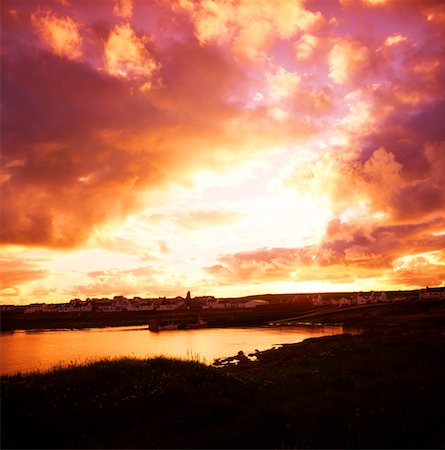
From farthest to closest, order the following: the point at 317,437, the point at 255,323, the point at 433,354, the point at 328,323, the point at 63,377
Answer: the point at 255,323
the point at 328,323
the point at 433,354
the point at 63,377
the point at 317,437

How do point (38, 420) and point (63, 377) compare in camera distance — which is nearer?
point (38, 420)

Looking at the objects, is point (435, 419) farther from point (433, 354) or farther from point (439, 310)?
point (439, 310)

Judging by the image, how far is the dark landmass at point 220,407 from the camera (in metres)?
14.0

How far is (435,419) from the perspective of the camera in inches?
555

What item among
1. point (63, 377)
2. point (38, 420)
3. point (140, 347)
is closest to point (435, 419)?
point (38, 420)

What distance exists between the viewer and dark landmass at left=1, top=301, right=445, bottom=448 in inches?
552

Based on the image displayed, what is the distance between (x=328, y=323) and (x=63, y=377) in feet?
295

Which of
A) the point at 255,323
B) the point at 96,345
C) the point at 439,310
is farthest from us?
the point at 255,323

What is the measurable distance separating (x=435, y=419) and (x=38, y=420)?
14.6m

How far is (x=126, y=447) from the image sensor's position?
14.3m

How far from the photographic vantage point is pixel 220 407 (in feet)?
58.1

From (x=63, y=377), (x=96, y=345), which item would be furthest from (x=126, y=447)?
(x=96, y=345)

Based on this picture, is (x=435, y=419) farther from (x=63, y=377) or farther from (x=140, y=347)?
(x=140, y=347)

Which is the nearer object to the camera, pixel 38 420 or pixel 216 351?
pixel 38 420
